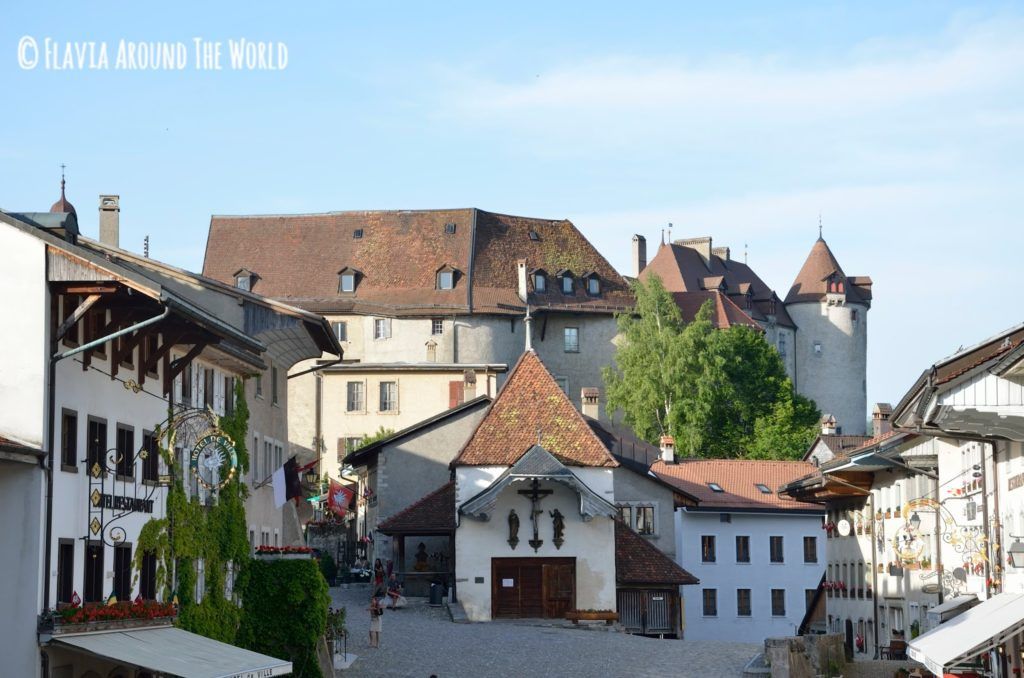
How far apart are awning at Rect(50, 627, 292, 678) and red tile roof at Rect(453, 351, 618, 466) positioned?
92.7ft

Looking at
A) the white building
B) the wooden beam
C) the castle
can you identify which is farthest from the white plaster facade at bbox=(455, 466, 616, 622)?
the castle

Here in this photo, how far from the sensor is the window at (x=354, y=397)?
3711 inches

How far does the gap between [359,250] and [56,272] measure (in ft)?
260

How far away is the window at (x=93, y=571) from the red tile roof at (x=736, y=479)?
47906 mm

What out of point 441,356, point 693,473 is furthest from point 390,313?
point 693,473

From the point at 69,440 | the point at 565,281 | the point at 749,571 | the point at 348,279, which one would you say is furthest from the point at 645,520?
the point at 69,440

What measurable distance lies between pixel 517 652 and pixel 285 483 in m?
9.47

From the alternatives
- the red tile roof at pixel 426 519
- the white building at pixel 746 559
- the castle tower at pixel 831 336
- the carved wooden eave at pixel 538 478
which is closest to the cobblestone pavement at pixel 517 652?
the carved wooden eave at pixel 538 478

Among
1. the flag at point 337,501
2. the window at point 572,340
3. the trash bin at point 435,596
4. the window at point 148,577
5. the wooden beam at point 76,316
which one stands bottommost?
the trash bin at point 435,596

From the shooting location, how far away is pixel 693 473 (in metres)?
80.1

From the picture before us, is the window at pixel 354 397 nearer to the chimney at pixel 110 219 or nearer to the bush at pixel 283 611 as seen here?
the chimney at pixel 110 219

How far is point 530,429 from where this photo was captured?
198ft

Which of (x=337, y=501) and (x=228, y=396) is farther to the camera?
(x=337, y=501)

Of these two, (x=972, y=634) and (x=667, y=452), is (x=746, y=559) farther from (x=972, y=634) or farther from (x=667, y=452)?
(x=972, y=634)
